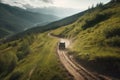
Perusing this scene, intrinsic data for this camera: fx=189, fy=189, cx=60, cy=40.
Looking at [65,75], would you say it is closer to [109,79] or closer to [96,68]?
[96,68]

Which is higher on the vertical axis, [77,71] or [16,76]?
[77,71]

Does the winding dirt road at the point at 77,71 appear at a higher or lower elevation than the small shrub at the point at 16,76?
higher

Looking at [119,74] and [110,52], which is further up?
[110,52]

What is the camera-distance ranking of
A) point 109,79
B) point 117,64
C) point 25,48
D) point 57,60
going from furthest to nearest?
point 25,48, point 57,60, point 117,64, point 109,79

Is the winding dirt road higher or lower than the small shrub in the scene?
higher

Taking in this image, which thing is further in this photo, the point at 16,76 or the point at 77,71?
the point at 16,76

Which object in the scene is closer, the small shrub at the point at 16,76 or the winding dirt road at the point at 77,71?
the winding dirt road at the point at 77,71

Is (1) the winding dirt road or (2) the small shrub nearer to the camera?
(1) the winding dirt road

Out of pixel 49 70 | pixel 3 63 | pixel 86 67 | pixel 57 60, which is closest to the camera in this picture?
pixel 86 67

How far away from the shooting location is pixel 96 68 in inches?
2594

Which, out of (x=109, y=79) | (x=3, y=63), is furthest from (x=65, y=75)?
(x=3, y=63)

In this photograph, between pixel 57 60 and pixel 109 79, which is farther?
pixel 57 60

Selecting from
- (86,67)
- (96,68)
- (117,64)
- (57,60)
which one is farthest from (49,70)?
(117,64)

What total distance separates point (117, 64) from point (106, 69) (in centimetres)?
407
